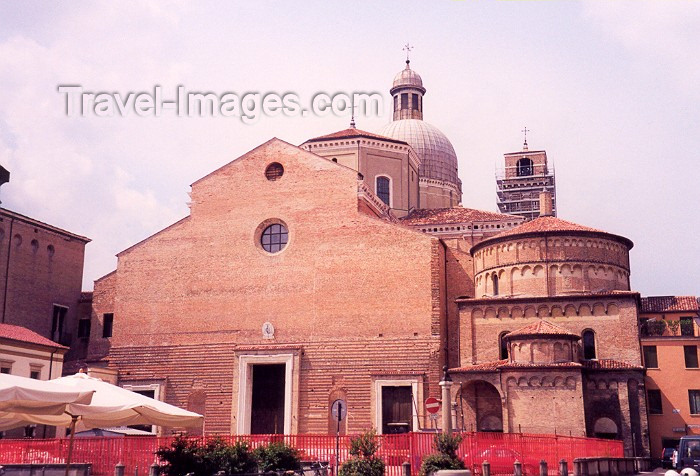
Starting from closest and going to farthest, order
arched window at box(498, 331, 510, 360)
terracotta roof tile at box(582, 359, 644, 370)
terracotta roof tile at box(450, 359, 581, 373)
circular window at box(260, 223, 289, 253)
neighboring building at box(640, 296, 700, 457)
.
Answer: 1. terracotta roof tile at box(450, 359, 581, 373)
2. terracotta roof tile at box(582, 359, 644, 370)
3. arched window at box(498, 331, 510, 360)
4. neighboring building at box(640, 296, 700, 457)
5. circular window at box(260, 223, 289, 253)

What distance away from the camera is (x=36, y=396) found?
480 inches

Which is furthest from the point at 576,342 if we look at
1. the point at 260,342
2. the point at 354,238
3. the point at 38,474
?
the point at 38,474

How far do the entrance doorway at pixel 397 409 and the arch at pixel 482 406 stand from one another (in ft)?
6.97

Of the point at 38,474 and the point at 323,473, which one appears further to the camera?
the point at 323,473

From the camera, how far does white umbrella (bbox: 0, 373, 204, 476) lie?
13.9 metres

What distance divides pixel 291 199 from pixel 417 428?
11248mm

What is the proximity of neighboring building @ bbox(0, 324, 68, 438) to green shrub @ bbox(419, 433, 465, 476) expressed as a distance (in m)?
17.5

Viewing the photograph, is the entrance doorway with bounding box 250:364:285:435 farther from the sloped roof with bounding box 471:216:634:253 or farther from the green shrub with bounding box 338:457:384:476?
the green shrub with bounding box 338:457:384:476

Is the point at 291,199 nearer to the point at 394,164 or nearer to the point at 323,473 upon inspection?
the point at 394,164

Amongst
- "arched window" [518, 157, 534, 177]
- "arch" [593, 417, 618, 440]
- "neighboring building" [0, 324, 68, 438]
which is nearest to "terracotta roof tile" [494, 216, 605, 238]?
"arch" [593, 417, 618, 440]

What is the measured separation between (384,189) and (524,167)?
20.4 metres

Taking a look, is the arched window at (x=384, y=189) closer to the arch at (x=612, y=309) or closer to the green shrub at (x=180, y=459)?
the arch at (x=612, y=309)

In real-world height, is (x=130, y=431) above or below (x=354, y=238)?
below

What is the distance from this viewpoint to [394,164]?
44.1 meters
